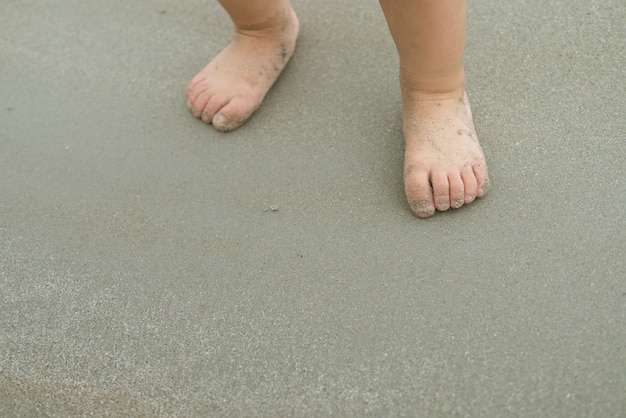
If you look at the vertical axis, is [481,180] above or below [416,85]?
below

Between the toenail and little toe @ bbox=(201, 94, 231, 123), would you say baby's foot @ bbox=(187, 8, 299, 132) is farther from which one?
the toenail

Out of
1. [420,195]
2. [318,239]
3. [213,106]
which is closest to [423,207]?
[420,195]

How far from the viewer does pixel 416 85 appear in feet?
3.92

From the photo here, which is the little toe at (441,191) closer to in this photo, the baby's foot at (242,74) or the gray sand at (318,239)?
the gray sand at (318,239)

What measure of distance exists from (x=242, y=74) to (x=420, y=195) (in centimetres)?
54

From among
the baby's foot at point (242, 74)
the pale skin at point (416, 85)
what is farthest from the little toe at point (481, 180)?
the baby's foot at point (242, 74)

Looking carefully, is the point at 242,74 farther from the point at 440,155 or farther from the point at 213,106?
the point at 440,155

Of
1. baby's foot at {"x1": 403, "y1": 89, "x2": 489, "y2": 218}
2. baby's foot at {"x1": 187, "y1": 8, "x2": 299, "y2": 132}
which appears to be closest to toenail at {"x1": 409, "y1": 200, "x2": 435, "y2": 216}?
baby's foot at {"x1": 403, "y1": 89, "x2": 489, "y2": 218}

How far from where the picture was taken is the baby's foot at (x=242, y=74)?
4.55ft

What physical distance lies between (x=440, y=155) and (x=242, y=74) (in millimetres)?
519

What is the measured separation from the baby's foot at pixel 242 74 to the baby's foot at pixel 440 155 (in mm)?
367

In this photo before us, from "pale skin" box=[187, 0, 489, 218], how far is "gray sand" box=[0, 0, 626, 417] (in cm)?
4

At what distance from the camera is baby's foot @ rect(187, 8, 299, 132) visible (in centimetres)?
139

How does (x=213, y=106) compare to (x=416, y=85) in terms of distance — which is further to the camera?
(x=213, y=106)
